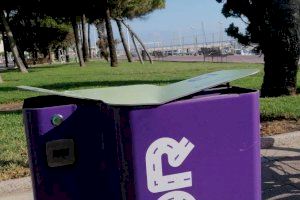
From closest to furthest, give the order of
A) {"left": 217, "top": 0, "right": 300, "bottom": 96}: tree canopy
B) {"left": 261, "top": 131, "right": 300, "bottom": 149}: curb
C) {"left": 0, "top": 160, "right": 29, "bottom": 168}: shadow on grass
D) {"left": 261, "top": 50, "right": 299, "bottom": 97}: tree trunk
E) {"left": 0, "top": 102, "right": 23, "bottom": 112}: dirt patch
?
{"left": 0, "top": 160, "right": 29, "bottom": 168}: shadow on grass
{"left": 261, "top": 131, "right": 300, "bottom": 149}: curb
{"left": 217, "top": 0, "right": 300, "bottom": 96}: tree canopy
{"left": 261, "top": 50, "right": 299, "bottom": 97}: tree trunk
{"left": 0, "top": 102, "right": 23, "bottom": 112}: dirt patch

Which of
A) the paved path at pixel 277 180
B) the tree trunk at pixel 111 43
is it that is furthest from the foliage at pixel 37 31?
the paved path at pixel 277 180

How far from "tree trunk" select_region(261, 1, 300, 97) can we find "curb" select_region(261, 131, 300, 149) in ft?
8.94

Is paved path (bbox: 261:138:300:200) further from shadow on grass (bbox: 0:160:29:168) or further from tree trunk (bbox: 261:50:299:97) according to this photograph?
tree trunk (bbox: 261:50:299:97)

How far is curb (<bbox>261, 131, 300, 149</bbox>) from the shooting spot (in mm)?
5887

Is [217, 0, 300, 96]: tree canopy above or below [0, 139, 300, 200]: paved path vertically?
above

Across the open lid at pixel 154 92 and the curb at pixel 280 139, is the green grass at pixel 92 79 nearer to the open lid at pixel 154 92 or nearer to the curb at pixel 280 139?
the curb at pixel 280 139

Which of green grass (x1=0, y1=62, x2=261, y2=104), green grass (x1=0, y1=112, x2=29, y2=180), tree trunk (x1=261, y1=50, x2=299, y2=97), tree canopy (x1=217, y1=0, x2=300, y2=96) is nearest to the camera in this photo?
green grass (x1=0, y1=112, x2=29, y2=180)

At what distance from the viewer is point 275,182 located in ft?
15.1

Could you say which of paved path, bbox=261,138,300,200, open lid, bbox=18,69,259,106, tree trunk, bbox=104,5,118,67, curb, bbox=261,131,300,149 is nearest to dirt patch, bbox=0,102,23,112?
curb, bbox=261,131,300,149

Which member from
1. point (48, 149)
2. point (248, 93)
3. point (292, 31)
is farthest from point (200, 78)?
point (292, 31)

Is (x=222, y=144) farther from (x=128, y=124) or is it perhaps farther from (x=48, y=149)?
(x=48, y=149)

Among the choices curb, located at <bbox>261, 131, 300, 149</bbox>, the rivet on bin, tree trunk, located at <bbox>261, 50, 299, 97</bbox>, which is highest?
the rivet on bin

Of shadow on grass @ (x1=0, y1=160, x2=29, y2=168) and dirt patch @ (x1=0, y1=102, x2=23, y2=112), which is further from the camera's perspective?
dirt patch @ (x1=0, y1=102, x2=23, y2=112)

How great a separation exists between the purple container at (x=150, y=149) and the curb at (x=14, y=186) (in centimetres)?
261
